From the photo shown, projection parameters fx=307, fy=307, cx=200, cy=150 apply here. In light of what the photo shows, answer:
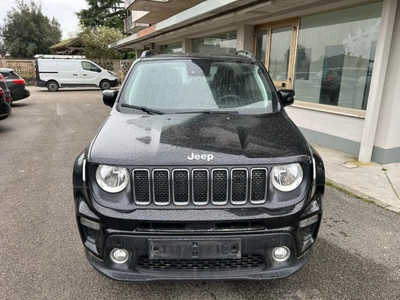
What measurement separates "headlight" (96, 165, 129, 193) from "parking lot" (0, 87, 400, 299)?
911 mm

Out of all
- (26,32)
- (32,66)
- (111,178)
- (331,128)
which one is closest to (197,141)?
(111,178)

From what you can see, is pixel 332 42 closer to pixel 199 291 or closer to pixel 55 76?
pixel 199 291

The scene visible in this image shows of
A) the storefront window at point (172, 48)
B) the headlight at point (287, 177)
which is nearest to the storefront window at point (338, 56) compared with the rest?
the headlight at point (287, 177)

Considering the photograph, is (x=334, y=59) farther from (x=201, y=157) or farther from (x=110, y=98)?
(x=201, y=157)

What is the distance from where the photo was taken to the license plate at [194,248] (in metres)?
1.95

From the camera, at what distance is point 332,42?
6.46 meters

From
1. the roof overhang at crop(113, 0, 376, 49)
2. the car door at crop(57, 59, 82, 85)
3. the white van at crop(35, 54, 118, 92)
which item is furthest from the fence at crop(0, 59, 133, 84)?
the roof overhang at crop(113, 0, 376, 49)

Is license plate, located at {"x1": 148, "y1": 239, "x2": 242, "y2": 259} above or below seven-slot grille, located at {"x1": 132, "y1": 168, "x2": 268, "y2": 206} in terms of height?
below

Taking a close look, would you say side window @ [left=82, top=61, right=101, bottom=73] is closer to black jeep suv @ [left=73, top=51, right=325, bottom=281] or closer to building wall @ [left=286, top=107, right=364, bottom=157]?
building wall @ [left=286, top=107, right=364, bottom=157]

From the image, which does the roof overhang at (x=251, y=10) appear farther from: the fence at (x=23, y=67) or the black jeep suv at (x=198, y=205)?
the fence at (x=23, y=67)

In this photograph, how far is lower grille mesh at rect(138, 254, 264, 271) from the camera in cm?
203

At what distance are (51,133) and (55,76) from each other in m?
13.4

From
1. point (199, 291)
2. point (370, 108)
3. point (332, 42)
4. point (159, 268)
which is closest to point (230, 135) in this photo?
point (159, 268)

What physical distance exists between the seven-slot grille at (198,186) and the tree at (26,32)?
3709cm
